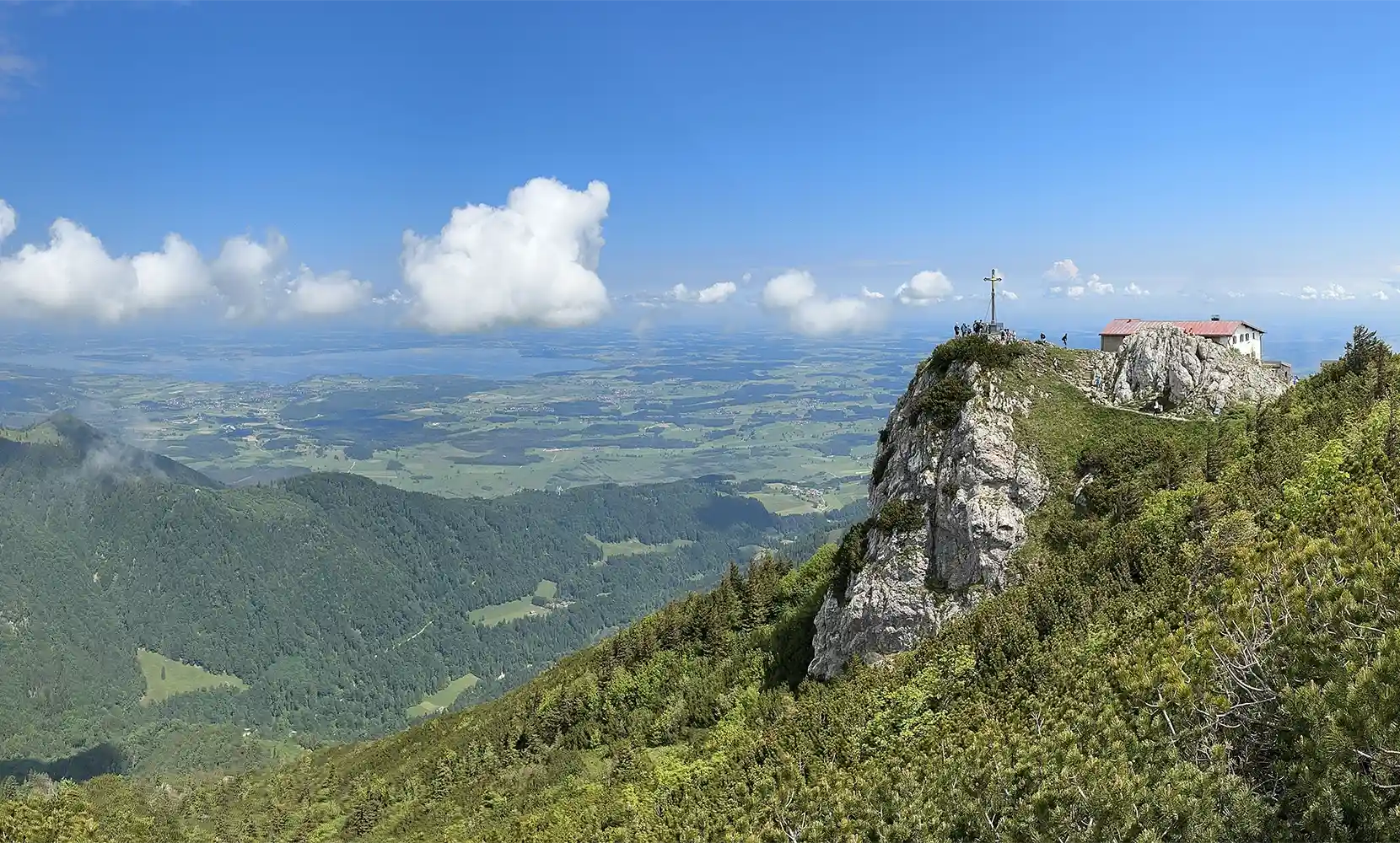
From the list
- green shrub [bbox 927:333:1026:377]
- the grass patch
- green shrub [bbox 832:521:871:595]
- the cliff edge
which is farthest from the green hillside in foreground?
green shrub [bbox 927:333:1026:377]

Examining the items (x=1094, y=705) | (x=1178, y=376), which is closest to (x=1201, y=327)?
(x=1178, y=376)

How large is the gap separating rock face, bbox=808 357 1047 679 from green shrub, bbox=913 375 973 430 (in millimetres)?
312

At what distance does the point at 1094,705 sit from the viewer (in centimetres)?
2352

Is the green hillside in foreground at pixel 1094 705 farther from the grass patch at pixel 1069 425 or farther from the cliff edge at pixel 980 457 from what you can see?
the cliff edge at pixel 980 457

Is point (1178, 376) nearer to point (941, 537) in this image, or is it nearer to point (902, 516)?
point (941, 537)

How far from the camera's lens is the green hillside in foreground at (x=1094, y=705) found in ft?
56.6

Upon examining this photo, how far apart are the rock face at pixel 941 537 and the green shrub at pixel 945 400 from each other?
31 centimetres

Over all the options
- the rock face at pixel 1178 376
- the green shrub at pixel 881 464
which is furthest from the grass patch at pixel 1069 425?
the green shrub at pixel 881 464

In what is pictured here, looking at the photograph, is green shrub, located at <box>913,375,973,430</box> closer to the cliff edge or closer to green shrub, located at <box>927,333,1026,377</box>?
the cliff edge

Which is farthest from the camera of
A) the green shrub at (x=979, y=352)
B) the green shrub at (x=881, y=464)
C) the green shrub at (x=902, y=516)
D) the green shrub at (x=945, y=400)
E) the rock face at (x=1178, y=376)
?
the green shrub at (x=881, y=464)

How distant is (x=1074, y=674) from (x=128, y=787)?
106 m

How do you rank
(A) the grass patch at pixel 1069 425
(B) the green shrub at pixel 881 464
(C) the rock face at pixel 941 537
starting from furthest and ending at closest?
1. (B) the green shrub at pixel 881 464
2. (A) the grass patch at pixel 1069 425
3. (C) the rock face at pixel 941 537

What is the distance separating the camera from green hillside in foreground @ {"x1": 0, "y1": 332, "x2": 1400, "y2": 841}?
1727 cm

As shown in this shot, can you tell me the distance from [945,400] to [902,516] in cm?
750
